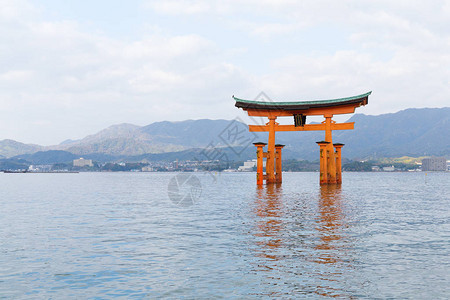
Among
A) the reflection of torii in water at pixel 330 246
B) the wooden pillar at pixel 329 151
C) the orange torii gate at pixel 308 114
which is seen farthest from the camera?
the wooden pillar at pixel 329 151

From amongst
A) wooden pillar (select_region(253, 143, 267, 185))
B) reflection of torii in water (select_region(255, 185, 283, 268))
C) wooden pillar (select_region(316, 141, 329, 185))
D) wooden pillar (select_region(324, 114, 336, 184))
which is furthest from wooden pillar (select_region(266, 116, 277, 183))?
reflection of torii in water (select_region(255, 185, 283, 268))

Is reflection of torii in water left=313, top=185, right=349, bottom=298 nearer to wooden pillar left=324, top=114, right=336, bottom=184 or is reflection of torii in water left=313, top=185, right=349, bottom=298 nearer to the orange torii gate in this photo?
the orange torii gate

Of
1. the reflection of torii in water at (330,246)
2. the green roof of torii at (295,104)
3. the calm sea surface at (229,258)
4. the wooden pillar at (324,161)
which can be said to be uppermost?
the green roof of torii at (295,104)

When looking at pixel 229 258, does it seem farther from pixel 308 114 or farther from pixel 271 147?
pixel 308 114

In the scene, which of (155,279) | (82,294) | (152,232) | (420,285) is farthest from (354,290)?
(152,232)

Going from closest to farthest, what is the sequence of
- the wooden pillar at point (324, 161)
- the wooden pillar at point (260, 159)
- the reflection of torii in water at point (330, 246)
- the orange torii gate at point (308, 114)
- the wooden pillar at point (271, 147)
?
the reflection of torii in water at point (330, 246) → the orange torii gate at point (308, 114) → the wooden pillar at point (324, 161) → the wooden pillar at point (260, 159) → the wooden pillar at point (271, 147)

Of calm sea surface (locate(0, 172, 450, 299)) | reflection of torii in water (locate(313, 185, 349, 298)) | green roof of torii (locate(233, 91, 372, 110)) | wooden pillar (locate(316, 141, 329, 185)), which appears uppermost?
green roof of torii (locate(233, 91, 372, 110))

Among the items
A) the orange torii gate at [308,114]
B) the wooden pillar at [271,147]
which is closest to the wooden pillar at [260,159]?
the orange torii gate at [308,114]

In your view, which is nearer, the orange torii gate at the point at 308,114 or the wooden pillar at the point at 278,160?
the orange torii gate at the point at 308,114

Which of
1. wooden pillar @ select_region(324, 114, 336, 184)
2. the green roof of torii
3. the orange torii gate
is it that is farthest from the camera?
wooden pillar @ select_region(324, 114, 336, 184)

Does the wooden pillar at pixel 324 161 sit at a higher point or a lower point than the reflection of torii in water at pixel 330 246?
higher

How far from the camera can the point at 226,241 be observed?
46.5ft

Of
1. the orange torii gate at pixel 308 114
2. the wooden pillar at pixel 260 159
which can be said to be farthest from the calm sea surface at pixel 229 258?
the wooden pillar at pixel 260 159

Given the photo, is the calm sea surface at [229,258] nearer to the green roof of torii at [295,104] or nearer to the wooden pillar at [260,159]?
the green roof of torii at [295,104]
